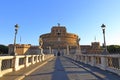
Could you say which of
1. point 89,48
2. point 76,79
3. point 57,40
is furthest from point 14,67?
point 57,40

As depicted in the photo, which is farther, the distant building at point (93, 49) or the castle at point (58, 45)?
the castle at point (58, 45)

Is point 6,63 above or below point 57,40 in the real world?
below

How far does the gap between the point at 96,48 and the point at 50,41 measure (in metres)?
36.2

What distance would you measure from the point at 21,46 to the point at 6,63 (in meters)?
105

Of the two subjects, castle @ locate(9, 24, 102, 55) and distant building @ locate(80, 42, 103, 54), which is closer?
distant building @ locate(80, 42, 103, 54)

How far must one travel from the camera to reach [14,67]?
14.5 metres

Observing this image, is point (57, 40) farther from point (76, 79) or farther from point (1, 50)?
point (76, 79)

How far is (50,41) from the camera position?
13275 centimetres

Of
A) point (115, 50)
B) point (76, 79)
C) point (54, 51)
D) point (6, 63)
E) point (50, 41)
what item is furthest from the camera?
point (50, 41)

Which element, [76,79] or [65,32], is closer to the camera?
[76,79]

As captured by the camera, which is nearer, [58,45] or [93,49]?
[93,49]

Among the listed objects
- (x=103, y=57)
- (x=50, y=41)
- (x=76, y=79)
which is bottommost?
(x=76, y=79)

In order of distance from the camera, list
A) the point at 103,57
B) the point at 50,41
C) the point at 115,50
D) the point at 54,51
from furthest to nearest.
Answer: the point at 50,41 < the point at 54,51 < the point at 115,50 < the point at 103,57

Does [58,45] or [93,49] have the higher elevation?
[58,45]
